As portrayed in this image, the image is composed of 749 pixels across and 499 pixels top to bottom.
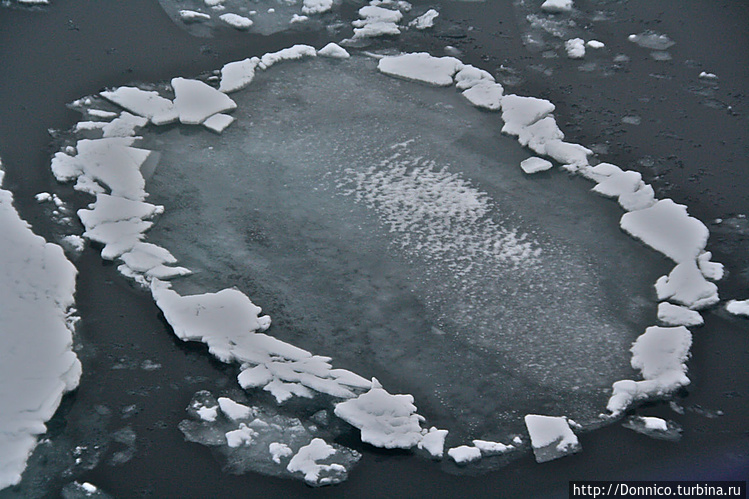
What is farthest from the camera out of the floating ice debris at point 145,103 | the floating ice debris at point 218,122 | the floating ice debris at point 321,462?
the floating ice debris at point 145,103

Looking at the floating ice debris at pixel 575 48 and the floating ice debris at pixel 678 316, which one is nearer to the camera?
the floating ice debris at pixel 678 316

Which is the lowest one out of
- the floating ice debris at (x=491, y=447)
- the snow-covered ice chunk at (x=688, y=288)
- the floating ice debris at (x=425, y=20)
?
the floating ice debris at (x=491, y=447)

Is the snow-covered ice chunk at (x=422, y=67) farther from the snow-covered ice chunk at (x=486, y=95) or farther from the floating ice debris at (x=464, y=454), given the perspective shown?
the floating ice debris at (x=464, y=454)

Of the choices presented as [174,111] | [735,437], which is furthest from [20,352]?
[735,437]

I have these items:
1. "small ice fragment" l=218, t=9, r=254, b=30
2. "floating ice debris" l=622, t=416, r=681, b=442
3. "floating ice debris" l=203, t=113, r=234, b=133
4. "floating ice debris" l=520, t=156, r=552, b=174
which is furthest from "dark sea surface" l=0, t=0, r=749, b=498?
"floating ice debris" l=203, t=113, r=234, b=133

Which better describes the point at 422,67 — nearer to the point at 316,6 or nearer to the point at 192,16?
the point at 316,6

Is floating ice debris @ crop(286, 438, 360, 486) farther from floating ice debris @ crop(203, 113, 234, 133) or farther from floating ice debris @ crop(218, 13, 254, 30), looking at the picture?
floating ice debris @ crop(218, 13, 254, 30)

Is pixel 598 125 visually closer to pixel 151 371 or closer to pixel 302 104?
pixel 302 104

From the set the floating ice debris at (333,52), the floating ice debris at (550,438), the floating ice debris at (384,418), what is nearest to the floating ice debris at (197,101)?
the floating ice debris at (333,52)
